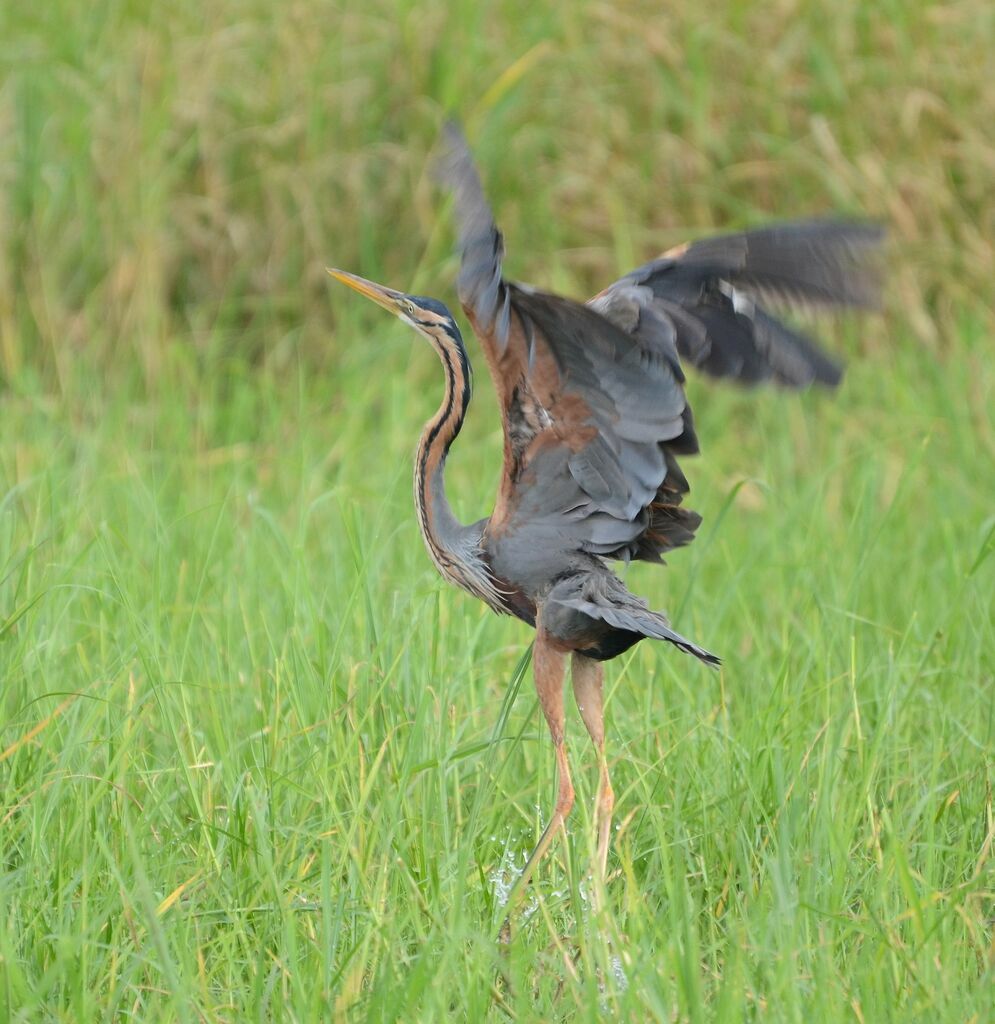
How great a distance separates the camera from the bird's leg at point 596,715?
10.5 feet

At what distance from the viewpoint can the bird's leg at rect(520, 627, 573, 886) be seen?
323cm

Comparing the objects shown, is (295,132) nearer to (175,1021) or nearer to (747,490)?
(747,490)

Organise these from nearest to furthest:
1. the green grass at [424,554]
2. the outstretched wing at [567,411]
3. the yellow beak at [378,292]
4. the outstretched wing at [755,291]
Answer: the green grass at [424,554], the outstretched wing at [567,411], the outstretched wing at [755,291], the yellow beak at [378,292]

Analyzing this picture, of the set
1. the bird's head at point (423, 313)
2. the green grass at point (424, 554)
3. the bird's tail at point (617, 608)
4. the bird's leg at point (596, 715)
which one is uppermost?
the bird's head at point (423, 313)

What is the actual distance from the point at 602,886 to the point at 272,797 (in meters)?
0.72

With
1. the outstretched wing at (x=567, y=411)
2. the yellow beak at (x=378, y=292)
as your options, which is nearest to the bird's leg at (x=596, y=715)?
the outstretched wing at (x=567, y=411)

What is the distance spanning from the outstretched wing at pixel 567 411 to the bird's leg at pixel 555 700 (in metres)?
0.20

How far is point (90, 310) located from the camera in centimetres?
646

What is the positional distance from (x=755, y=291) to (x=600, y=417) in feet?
1.55

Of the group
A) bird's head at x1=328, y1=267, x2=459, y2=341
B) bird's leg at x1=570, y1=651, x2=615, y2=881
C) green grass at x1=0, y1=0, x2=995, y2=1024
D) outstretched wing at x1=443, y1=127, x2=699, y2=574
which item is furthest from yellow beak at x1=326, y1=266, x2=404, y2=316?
bird's leg at x1=570, y1=651, x2=615, y2=881

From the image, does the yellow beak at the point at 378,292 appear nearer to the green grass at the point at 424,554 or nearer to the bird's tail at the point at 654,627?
the green grass at the point at 424,554

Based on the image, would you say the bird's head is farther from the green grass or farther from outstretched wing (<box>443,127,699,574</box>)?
the green grass

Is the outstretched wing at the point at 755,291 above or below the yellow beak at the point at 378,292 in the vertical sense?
above

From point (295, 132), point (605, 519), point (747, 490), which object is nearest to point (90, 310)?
point (295, 132)
